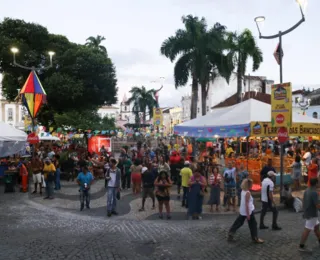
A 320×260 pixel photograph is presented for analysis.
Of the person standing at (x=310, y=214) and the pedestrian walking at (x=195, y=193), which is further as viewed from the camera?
the pedestrian walking at (x=195, y=193)

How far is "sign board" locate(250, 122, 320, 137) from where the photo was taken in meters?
13.6

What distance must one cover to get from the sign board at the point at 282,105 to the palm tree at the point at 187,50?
61.5 ft

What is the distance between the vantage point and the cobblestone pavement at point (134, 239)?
23.9 ft

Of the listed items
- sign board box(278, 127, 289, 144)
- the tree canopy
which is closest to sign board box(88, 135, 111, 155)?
the tree canopy

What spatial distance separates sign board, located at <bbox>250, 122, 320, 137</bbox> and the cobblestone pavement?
3.35 meters

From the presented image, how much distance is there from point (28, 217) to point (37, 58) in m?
26.6

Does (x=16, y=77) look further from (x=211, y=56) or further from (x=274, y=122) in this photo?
(x=274, y=122)

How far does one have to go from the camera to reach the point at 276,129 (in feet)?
44.5

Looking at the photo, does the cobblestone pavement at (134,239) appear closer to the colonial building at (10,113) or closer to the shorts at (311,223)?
the shorts at (311,223)

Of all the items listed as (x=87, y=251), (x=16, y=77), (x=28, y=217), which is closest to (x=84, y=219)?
(x=28, y=217)

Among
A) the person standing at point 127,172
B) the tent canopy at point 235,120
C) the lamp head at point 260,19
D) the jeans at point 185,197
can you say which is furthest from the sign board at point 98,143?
the lamp head at point 260,19

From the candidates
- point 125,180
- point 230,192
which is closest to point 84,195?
point 125,180

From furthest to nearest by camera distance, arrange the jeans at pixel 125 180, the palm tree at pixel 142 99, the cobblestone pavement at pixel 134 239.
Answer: the palm tree at pixel 142 99 → the jeans at pixel 125 180 → the cobblestone pavement at pixel 134 239

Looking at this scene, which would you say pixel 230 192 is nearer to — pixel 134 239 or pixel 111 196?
pixel 111 196
